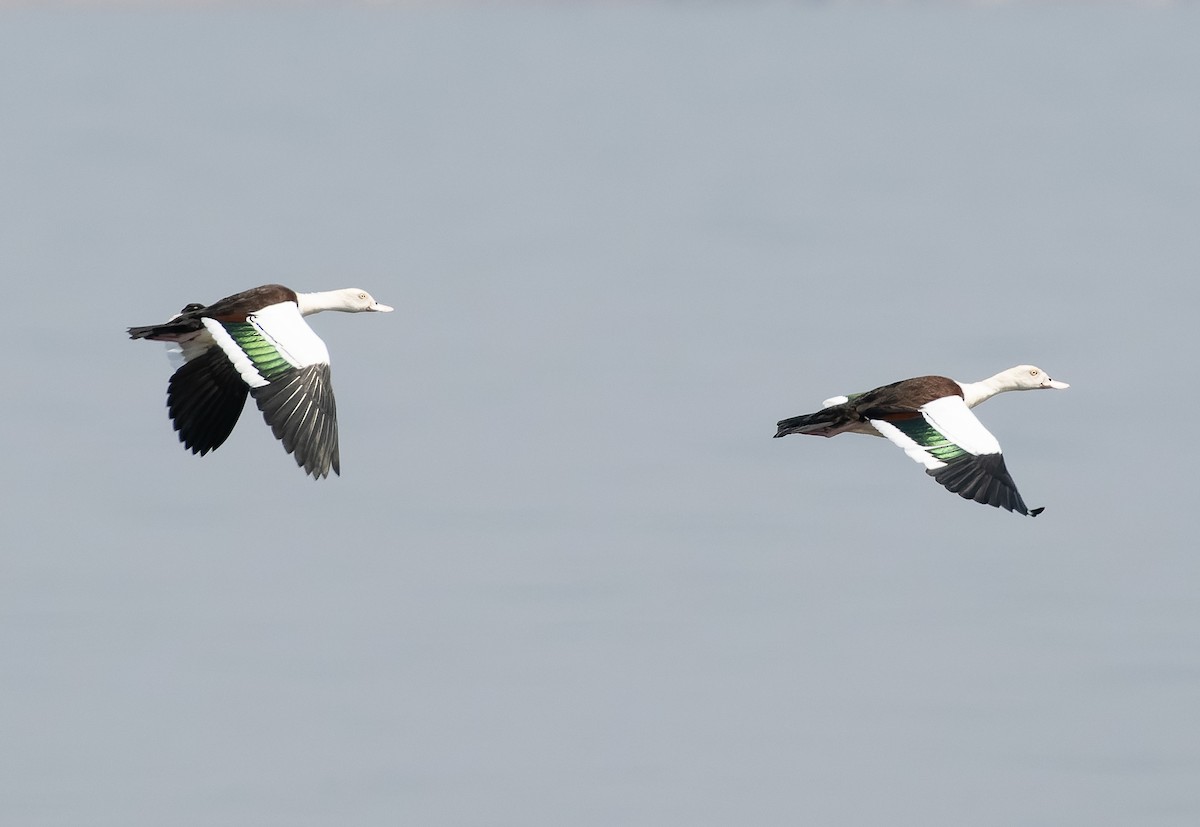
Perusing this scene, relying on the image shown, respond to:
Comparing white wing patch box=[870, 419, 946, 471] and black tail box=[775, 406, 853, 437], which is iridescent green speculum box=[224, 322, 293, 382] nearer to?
black tail box=[775, 406, 853, 437]

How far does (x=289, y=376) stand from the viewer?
29.4 m

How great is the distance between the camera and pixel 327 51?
472 ft

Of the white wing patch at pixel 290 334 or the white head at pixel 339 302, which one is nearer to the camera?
the white wing patch at pixel 290 334

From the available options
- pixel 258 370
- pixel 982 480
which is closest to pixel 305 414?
pixel 258 370

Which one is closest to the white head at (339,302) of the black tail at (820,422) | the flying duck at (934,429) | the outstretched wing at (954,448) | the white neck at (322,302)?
the white neck at (322,302)

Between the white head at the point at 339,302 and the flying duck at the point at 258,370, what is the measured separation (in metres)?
0.02

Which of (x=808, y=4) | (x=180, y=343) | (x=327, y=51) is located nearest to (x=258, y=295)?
(x=180, y=343)

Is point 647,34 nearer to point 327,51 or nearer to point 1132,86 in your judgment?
point 327,51

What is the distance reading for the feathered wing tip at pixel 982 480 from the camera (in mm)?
28953

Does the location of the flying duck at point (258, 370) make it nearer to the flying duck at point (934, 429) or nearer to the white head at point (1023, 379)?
the flying duck at point (934, 429)

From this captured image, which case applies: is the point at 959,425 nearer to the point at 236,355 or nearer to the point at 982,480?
the point at 982,480

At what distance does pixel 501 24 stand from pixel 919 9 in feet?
119

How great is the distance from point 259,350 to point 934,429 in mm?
7372

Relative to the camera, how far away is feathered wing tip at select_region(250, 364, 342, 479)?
2855cm
